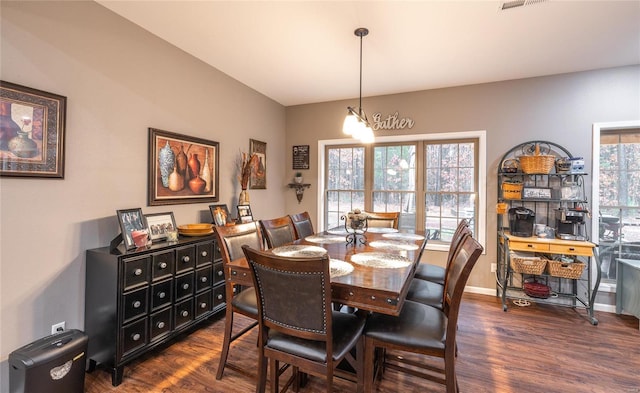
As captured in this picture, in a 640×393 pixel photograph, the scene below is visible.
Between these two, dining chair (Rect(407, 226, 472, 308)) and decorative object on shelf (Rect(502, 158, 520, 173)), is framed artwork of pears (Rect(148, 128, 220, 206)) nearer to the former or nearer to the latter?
dining chair (Rect(407, 226, 472, 308))

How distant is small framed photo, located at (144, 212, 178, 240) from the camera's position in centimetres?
250

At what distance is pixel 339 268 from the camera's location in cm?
176

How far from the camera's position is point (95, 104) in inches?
87.4

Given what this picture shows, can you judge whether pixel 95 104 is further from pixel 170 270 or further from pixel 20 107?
pixel 170 270

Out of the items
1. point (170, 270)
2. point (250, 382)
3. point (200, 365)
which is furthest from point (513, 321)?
point (170, 270)

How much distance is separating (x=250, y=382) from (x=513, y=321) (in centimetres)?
269

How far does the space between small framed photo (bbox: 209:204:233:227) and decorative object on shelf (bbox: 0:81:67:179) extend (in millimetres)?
1369

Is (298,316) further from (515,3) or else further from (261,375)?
(515,3)

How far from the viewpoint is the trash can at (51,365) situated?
157 cm

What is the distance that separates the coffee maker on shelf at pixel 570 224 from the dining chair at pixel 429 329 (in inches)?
86.3

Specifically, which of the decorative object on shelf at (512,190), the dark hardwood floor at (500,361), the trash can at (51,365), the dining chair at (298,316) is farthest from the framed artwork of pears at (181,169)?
the decorative object on shelf at (512,190)

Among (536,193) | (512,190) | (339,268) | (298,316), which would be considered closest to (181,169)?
(339,268)

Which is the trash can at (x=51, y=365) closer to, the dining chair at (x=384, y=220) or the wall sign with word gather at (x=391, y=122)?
the dining chair at (x=384, y=220)

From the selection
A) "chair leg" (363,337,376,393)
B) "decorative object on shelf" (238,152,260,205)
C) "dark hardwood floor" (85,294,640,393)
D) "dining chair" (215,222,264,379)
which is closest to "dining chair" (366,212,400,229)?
"dark hardwood floor" (85,294,640,393)
